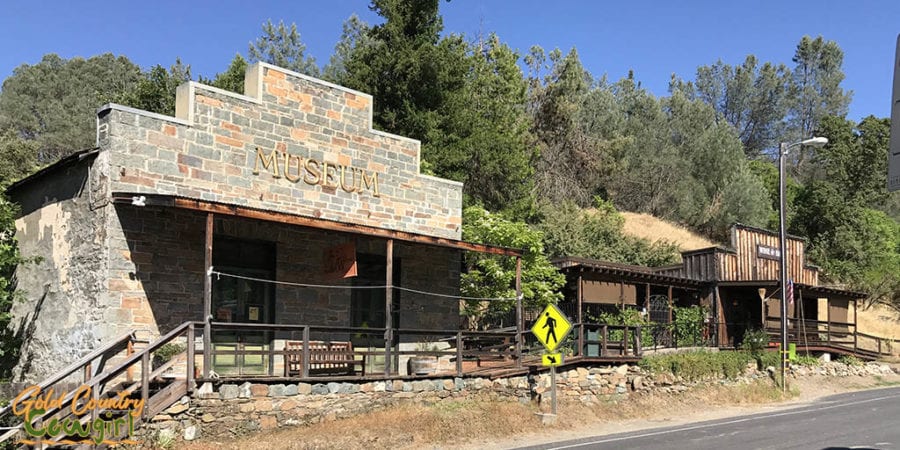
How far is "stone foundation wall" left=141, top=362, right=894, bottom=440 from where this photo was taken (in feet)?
41.9

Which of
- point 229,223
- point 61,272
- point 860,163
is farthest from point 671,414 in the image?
point 860,163

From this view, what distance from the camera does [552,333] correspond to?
17.6 m

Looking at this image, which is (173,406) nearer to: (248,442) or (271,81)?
(248,442)

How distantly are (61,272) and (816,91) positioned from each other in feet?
225

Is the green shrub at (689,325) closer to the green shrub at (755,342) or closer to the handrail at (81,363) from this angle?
the green shrub at (755,342)

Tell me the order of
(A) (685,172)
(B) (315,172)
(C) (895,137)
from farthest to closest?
(A) (685,172) < (B) (315,172) < (C) (895,137)

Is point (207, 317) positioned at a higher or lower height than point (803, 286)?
lower

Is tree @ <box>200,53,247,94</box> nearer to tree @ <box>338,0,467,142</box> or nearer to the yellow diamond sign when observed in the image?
tree @ <box>338,0,467,142</box>

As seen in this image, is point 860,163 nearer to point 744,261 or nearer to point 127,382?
point 744,261

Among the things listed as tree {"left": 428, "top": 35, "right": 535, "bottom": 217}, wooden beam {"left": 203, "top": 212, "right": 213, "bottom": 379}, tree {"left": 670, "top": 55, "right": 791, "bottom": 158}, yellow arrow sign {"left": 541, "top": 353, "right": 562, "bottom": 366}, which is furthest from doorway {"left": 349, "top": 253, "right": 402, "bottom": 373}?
tree {"left": 670, "top": 55, "right": 791, "bottom": 158}

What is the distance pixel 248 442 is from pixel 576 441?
6395 millimetres

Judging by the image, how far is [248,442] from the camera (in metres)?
13.1

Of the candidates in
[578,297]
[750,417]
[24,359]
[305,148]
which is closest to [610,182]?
[578,297]

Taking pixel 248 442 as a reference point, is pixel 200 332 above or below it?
above
